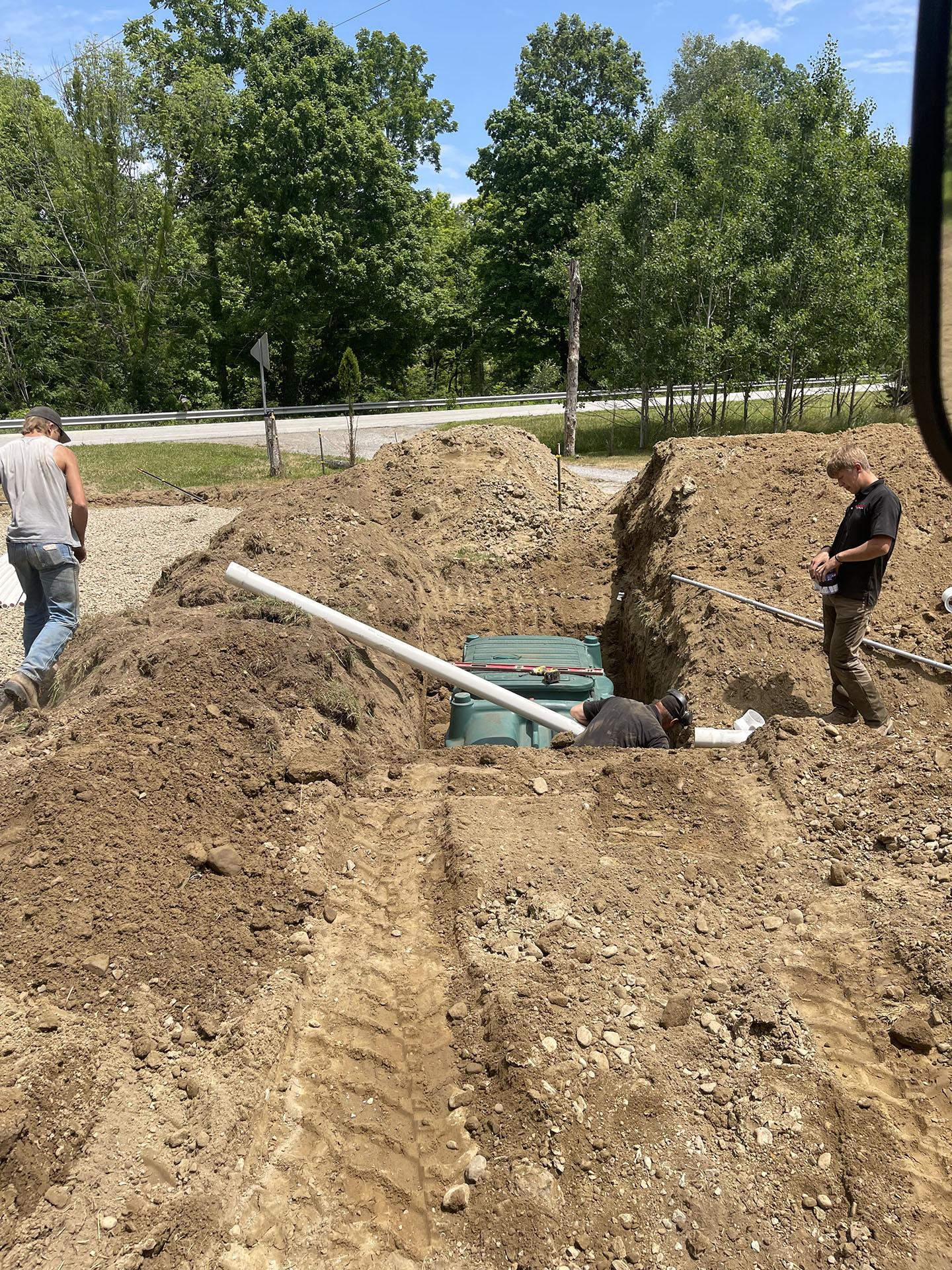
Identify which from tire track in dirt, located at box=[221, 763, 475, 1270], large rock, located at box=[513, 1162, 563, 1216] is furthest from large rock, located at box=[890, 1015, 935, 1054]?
tire track in dirt, located at box=[221, 763, 475, 1270]

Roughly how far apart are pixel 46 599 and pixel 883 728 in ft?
21.7

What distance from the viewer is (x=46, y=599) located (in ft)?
23.7

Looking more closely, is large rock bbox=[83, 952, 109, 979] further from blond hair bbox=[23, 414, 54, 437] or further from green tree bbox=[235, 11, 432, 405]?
green tree bbox=[235, 11, 432, 405]

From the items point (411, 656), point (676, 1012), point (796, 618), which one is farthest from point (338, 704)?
point (796, 618)

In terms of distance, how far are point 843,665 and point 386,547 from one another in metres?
5.66

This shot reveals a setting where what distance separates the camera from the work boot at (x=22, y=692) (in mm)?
6762

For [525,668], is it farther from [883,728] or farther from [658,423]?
[658,423]

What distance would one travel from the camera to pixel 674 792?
17.3ft

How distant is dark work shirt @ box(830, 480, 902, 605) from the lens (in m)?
6.00

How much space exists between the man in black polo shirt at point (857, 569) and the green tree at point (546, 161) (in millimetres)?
27869

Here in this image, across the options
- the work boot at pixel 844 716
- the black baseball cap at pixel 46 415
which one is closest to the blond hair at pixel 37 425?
the black baseball cap at pixel 46 415

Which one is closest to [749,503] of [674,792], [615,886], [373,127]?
[674,792]

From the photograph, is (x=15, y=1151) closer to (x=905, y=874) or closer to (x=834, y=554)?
(x=905, y=874)

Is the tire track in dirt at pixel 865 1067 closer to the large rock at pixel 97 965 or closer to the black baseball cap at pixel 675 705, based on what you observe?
the black baseball cap at pixel 675 705
